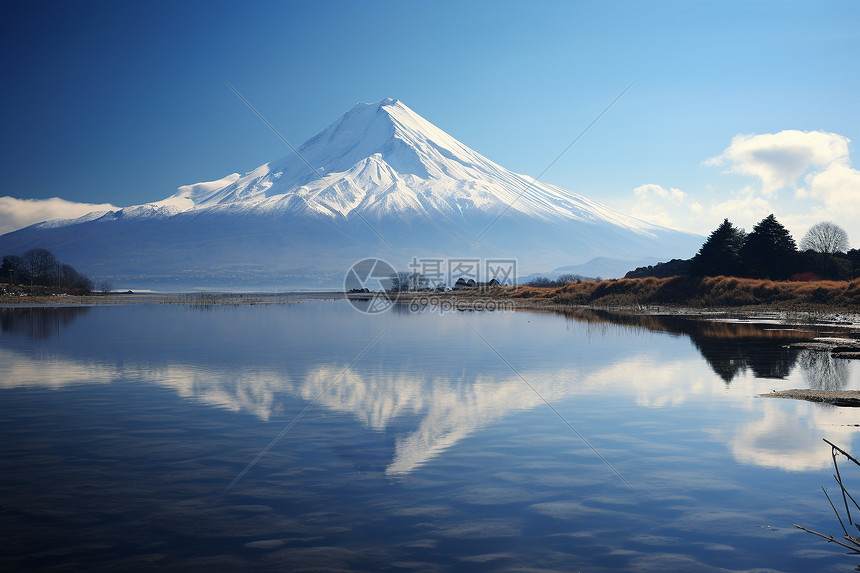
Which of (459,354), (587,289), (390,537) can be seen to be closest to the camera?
(390,537)

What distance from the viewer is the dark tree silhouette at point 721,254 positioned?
230ft

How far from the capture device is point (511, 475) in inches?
405

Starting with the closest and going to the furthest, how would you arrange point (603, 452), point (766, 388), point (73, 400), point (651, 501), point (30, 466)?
point (651, 501) < point (30, 466) < point (603, 452) < point (73, 400) < point (766, 388)

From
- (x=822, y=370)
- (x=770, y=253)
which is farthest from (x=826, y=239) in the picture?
(x=822, y=370)

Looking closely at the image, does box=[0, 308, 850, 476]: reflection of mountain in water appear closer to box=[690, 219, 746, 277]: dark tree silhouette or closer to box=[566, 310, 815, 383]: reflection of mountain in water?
box=[566, 310, 815, 383]: reflection of mountain in water

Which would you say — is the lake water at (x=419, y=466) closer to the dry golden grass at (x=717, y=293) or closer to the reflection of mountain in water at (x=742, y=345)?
the reflection of mountain in water at (x=742, y=345)

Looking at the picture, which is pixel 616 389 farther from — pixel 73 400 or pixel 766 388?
pixel 73 400

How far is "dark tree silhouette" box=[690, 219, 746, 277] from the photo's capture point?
70.1m

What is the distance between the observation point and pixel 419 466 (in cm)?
1081

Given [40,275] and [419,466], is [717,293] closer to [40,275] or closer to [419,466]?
[419,466]

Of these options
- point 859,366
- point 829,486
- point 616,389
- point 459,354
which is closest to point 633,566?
point 829,486

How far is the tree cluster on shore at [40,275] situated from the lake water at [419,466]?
127 metres

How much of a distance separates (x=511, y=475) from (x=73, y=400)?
1167 cm

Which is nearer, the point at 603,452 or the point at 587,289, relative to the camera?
the point at 603,452
